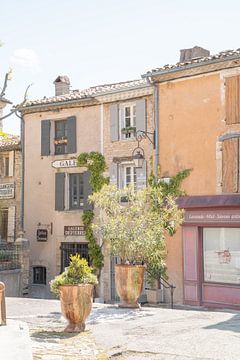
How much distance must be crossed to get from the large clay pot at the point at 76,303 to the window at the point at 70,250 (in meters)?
11.6

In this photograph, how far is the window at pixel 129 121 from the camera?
788 inches

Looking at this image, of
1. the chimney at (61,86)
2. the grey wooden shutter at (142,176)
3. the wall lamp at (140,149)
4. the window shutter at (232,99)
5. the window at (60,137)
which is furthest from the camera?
the chimney at (61,86)

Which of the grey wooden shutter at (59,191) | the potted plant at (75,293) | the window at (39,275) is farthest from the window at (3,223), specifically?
the potted plant at (75,293)

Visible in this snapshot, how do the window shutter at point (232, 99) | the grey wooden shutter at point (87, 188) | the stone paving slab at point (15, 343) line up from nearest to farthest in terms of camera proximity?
the stone paving slab at point (15, 343) < the window shutter at point (232, 99) < the grey wooden shutter at point (87, 188)

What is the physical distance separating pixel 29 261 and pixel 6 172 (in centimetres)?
430

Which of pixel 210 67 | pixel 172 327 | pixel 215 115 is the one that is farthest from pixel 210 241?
pixel 172 327

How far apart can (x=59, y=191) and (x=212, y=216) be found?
7.17 metres

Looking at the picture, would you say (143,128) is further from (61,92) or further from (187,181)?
(61,92)

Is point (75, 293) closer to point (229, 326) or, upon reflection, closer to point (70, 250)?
point (229, 326)

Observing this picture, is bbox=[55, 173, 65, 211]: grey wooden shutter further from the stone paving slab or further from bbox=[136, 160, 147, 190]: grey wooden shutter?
the stone paving slab

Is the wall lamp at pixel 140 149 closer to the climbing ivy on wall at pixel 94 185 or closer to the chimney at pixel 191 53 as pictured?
the climbing ivy on wall at pixel 94 185

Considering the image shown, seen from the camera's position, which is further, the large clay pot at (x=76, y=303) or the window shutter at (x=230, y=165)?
the window shutter at (x=230, y=165)

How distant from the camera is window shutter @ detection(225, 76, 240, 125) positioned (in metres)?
16.8

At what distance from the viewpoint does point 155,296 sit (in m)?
17.7
